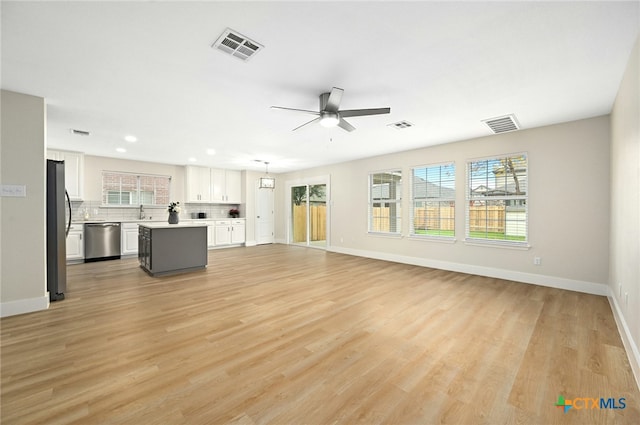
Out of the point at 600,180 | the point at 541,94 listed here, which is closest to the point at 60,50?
the point at 541,94

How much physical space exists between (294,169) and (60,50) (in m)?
6.63

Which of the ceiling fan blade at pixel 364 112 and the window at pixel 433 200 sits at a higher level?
the ceiling fan blade at pixel 364 112

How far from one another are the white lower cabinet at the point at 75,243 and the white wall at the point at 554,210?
24.4ft

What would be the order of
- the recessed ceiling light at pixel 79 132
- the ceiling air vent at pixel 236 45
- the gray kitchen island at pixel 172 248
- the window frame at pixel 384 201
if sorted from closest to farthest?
the ceiling air vent at pixel 236 45 < the recessed ceiling light at pixel 79 132 < the gray kitchen island at pixel 172 248 < the window frame at pixel 384 201

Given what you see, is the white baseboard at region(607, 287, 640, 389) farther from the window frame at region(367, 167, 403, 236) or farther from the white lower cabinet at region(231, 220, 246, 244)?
the white lower cabinet at region(231, 220, 246, 244)

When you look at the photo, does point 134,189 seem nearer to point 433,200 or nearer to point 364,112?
point 364,112

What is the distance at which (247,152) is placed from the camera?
20.2 feet

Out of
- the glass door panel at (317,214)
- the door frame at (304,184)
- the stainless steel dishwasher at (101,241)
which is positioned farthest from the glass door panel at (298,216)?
the stainless steel dishwasher at (101,241)

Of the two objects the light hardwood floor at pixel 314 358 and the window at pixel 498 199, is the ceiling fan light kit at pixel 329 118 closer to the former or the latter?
the light hardwood floor at pixel 314 358

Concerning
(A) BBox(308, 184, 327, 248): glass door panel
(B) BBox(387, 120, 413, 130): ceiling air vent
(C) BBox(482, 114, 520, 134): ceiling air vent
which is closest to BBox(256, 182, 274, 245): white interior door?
(A) BBox(308, 184, 327, 248): glass door panel

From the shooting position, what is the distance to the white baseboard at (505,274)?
3.81 meters

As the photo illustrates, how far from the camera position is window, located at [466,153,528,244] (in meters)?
4.49

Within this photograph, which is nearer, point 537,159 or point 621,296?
point 621,296

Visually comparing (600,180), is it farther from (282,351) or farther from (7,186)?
(7,186)
